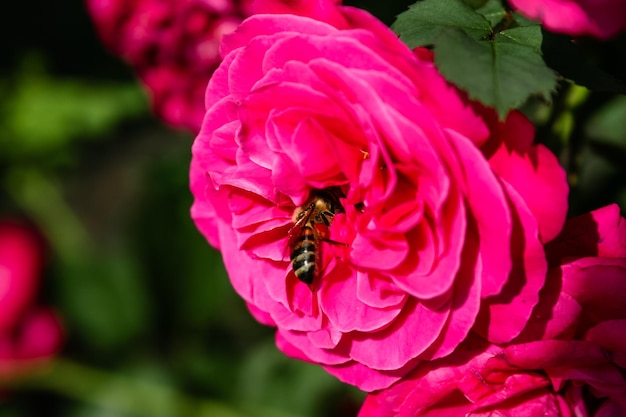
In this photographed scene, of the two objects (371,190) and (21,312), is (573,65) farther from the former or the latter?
(21,312)

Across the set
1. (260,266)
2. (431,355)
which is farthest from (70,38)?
(431,355)

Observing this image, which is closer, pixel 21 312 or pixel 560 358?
pixel 560 358

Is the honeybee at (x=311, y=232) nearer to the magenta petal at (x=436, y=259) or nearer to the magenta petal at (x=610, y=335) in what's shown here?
the magenta petal at (x=436, y=259)

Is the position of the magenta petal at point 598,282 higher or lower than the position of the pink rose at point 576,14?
lower

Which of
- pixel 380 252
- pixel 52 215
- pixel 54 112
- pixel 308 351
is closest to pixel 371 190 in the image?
pixel 380 252

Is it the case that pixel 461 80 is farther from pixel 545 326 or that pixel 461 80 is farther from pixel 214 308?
pixel 214 308

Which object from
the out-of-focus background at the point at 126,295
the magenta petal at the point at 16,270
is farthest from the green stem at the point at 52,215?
the magenta petal at the point at 16,270
